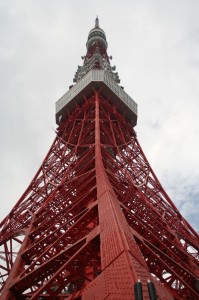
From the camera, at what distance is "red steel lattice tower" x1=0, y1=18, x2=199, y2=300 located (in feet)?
14.7

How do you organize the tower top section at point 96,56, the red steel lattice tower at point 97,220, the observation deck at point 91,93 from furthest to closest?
the tower top section at point 96,56 → the observation deck at point 91,93 → the red steel lattice tower at point 97,220

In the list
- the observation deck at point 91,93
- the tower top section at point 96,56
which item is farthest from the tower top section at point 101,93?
the tower top section at point 96,56

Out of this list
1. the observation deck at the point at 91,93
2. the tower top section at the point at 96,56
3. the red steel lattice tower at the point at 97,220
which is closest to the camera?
the red steel lattice tower at the point at 97,220

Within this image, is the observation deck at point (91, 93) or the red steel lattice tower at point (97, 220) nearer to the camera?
the red steel lattice tower at point (97, 220)

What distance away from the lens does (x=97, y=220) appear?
28.1 feet

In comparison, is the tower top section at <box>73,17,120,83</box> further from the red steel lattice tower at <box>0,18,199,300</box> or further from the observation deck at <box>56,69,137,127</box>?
the observation deck at <box>56,69,137,127</box>

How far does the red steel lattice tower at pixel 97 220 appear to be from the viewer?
4.47 metres

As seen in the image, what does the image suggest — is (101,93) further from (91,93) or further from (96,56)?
(96,56)

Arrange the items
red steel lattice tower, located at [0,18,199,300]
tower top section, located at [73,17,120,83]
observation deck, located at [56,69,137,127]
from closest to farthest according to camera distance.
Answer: red steel lattice tower, located at [0,18,199,300] < observation deck, located at [56,69,137,127] < tower top section, located at [73,17,120,83]

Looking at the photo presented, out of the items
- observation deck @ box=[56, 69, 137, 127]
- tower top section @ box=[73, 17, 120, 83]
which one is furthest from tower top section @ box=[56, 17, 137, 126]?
tower top section @ box=[73, 17, 120, 83]

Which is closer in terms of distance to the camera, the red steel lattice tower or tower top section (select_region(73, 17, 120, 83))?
the red steel lattice tower

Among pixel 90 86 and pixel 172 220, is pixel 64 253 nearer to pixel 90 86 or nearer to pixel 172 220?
pixel 172 220

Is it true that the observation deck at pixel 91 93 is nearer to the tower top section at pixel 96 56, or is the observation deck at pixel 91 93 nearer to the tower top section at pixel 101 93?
the tower top section at pixel 101 93

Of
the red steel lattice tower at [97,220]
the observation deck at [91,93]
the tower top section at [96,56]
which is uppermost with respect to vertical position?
the tower top section at [96,56]
